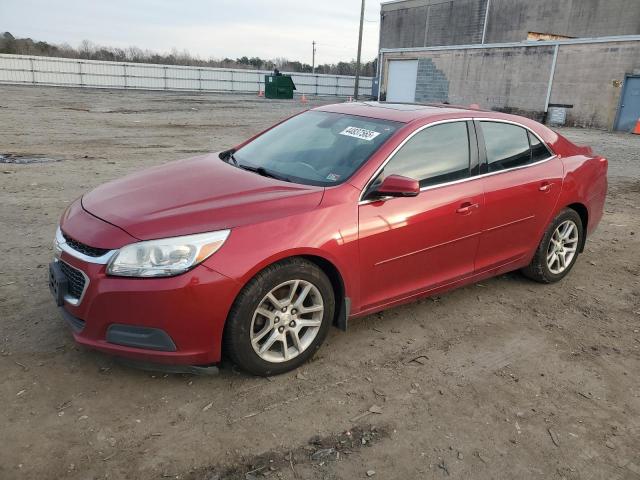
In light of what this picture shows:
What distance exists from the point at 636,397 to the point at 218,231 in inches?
106

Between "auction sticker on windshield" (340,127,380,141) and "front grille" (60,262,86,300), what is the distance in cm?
204

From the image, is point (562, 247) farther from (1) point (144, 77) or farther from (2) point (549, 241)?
(1) point (144, 77)

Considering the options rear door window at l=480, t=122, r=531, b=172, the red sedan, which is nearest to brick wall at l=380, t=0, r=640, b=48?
rear door window at l=480, t=122, r=531, b=172

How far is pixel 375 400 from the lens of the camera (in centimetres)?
300

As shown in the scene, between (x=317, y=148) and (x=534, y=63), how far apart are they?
2638 centimetres

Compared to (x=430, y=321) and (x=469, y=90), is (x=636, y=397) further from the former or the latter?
(x=469, y=90)

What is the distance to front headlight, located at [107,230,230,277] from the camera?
273 cm

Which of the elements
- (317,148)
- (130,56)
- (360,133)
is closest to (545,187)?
(360,133)

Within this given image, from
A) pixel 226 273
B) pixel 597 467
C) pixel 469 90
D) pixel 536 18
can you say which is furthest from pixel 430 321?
pixel 536 18

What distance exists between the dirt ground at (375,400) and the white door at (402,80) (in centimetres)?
3044

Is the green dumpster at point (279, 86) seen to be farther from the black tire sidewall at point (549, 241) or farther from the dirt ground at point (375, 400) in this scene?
the black tire sidewall at point (549, 241)

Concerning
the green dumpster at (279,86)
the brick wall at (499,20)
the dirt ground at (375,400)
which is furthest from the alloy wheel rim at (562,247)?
the brick wall at (499,20)

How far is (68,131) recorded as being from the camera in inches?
584

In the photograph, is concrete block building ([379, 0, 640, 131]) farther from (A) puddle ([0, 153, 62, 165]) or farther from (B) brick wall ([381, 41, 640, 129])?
(A) puddle ([0, 153, 62, 165])
